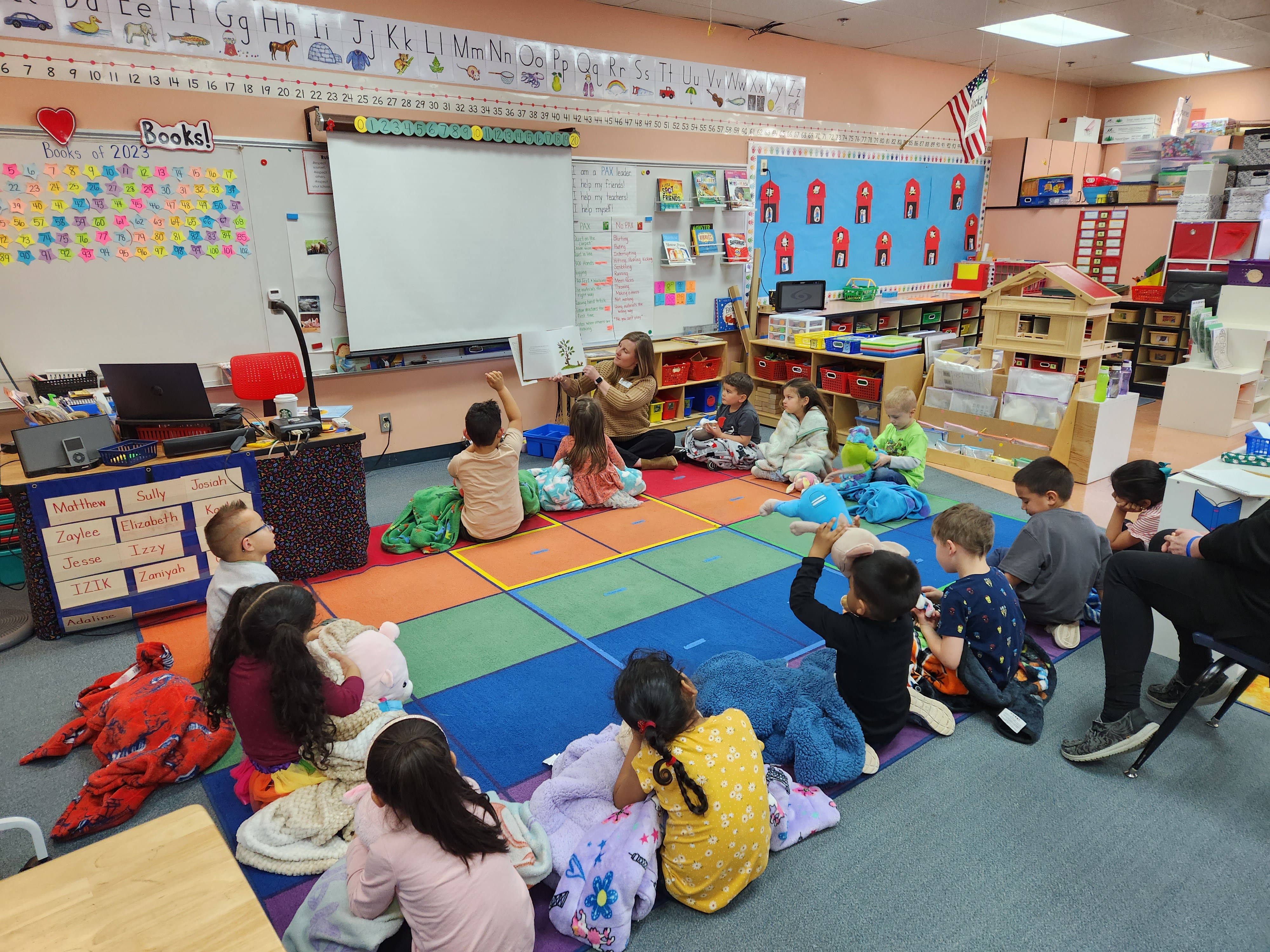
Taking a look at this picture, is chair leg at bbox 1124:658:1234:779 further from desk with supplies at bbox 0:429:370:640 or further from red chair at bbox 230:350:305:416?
red chair at bbox 230:350:305:416

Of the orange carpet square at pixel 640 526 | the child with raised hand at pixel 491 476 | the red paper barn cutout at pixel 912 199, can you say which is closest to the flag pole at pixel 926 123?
the red paper barn cutout at pixel 912 199

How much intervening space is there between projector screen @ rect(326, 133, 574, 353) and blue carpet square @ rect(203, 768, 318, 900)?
3280 mm

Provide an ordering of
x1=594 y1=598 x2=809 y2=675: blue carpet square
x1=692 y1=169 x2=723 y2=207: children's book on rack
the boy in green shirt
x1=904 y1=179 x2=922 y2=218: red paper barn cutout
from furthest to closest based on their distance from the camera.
Answer: 1. x1=904 y1=179 x2=922 y2=218: red paper barn cutout
2. x1=692 y1=169 x2=723 y2=207: children's book on rack
3. the boy in green shirt
4. x1=594 y1=598 x2=809 y2=675: blue carpet square

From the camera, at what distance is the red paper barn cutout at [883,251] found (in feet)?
26.6

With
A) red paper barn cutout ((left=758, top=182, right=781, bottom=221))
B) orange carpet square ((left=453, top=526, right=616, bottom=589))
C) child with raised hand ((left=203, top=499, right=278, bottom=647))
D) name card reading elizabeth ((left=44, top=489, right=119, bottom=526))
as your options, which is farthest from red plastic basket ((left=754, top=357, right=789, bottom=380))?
name card reading elizabeth ((left=44, top=489, right=119, bottom=526))

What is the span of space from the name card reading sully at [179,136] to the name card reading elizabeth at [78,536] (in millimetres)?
2311

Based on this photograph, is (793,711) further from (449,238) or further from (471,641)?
(449,238)

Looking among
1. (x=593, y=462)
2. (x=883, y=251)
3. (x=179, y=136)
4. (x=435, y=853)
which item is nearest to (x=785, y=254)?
(x=883, y=251)

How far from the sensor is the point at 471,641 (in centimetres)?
320

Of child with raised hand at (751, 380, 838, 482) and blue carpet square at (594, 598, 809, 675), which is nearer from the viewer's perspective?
blue carpet square at (594, 598, 809, 675)

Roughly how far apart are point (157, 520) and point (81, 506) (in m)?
0.27

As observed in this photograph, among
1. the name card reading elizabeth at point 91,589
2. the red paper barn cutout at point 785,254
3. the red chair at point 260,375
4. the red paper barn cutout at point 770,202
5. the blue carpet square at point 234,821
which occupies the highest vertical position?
the red paper barn cutout at point 770,202

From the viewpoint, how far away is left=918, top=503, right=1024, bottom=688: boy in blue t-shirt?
2570mm

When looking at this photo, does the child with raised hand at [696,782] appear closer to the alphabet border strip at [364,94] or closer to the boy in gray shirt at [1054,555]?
the boy in gray shirt at [1054,555]
